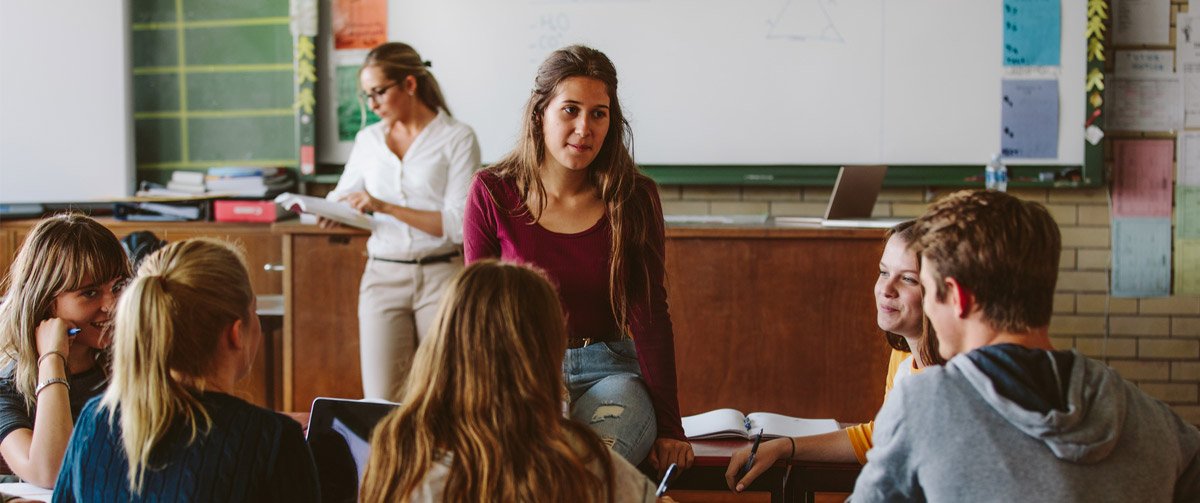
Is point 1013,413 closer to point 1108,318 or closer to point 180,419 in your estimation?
point 180,419

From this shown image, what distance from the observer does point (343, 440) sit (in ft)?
5.49

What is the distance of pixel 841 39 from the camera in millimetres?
3979

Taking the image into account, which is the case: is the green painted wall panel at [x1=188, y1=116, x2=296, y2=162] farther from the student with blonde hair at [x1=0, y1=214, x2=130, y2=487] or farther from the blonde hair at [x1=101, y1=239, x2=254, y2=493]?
the blonde hair at [x1=101, y1=239, x2=254, y2=493]

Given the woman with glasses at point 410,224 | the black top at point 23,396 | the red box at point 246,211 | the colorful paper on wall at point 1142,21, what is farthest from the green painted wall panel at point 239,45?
the colorful paper on wall at point 1142,21

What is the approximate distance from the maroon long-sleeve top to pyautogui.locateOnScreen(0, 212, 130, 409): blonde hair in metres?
0.66

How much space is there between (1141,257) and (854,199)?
126 centimetres

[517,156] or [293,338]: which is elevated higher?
[517,156]

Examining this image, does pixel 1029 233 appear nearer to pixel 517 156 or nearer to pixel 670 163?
pixel 517 156

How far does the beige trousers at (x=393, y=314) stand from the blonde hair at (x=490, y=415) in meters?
1.83

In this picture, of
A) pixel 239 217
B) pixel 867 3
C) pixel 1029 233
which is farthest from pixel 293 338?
pixel 1029 233

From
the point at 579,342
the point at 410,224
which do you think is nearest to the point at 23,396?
the point at 579,342

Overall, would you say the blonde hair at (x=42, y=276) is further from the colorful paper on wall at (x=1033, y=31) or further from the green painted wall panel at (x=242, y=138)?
the colorful paper on wall at (x=1033, y=31)

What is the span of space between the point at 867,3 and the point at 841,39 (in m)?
0.16

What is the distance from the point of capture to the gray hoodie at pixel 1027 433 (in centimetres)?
116
